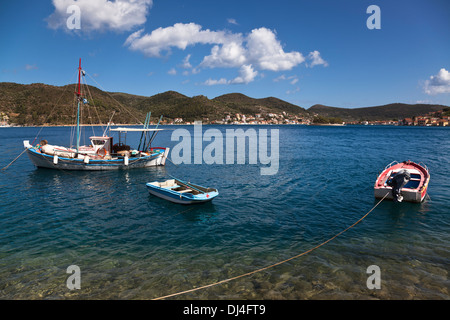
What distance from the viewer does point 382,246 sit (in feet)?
43.5

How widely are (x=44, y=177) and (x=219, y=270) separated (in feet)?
101

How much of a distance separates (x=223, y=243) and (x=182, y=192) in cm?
772

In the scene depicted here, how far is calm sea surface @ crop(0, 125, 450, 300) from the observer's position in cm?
991

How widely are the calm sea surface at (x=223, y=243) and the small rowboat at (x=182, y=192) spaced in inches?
29.6

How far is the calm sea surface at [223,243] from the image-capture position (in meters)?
9.91

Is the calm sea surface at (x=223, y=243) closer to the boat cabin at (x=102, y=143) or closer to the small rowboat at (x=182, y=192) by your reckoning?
the small rowboat at (x=182, y=192)

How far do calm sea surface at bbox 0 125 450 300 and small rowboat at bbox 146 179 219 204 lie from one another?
75 centimetres

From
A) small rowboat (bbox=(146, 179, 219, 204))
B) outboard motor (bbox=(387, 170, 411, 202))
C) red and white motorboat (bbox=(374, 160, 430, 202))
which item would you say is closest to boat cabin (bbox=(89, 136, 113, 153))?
small rowboat (bbox=(146, 179, 219, 204))

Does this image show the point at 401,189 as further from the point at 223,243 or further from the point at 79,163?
the point at 79,163

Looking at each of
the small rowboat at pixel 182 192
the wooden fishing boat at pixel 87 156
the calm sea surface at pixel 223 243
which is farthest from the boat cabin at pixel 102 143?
the small rowboat at pixel 182 192

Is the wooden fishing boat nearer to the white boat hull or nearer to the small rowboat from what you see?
the white boat hull
